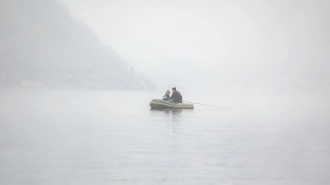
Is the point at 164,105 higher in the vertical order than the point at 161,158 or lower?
higher

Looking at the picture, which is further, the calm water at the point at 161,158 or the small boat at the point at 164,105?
the small boat at the point at 164,105

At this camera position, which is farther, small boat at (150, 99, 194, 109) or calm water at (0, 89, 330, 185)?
small boat at (150, 99, 194, 109)

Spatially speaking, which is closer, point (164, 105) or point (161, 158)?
point (161, 158)

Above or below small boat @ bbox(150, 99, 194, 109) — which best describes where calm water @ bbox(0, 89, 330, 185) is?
below

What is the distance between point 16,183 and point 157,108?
3242 cm

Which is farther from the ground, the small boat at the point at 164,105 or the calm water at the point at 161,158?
the small boat at the point at 164,105

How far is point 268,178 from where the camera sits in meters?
11.6

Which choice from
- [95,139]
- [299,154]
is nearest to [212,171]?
[299,154]

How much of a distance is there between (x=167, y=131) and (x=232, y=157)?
8949 millimetres

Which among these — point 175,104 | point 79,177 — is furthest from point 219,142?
point 175,104

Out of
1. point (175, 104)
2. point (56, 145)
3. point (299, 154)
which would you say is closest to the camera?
point (299, 154)

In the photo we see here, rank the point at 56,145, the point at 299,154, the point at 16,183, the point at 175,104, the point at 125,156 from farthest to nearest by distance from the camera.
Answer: the point at 175,104 < the point at 56,145 < the point at 299,154 < the point at 125,156 < the point at 16,183

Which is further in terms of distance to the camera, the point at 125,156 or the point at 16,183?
the point at 125,156

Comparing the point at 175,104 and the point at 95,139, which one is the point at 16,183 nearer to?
the point at 95,139
